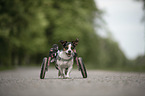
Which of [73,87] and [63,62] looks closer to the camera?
[73,87]

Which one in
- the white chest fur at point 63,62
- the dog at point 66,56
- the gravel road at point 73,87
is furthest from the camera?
the white chest fur at point 63,62

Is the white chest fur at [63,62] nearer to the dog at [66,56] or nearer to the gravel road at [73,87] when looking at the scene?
the dog at [66,56]

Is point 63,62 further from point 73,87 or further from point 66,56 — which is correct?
point 73,87

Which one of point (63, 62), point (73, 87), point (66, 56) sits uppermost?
point (66, 56)

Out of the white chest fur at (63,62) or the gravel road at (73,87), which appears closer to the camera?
the gravel road at (73,87)

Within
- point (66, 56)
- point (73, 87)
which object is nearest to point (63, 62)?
point (66, 56)

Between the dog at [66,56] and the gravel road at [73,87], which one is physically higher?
the dog at [66,56]

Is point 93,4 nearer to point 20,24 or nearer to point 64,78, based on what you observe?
point 20,24

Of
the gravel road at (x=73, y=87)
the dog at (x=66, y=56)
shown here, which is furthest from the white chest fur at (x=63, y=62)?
the gravel road at (x=73, y=87)

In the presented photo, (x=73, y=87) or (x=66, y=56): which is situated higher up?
(x=66, y=56)

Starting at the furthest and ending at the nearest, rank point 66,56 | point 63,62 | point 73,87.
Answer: point 63,62 → point 66,56 → point 73,87

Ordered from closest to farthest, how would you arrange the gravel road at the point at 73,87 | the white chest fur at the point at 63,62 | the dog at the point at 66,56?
the gravel road at the point at 73,87 < the dog at the point at 66,56 < the white chest fur at the point at 63,62
